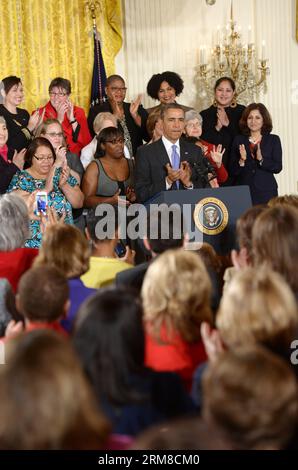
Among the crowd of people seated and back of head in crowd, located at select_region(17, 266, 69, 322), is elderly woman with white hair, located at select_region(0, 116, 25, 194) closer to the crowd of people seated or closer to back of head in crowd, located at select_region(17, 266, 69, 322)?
the crowd of people seated

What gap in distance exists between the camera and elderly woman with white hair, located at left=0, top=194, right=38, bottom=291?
3885mm

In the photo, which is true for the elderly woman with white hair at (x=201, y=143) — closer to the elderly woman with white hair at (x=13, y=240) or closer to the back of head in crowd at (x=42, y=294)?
the elderly woman with white hair at (x=13, y=240)

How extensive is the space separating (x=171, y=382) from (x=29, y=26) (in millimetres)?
6079

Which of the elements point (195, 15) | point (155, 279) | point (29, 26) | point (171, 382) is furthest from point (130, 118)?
point (171, 382)

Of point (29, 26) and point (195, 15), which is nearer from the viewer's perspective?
point (29, 26)

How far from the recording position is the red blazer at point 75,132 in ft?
22.6

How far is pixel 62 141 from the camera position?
20.7 ft

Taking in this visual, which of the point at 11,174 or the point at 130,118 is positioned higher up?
the point at 130,118

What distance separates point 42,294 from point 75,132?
435 centimetres

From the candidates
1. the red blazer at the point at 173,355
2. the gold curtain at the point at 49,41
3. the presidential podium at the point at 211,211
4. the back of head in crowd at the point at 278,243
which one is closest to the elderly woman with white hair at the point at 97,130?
the gold curtain at the point at 49,41

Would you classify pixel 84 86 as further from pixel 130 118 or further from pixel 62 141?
pixel 62 141

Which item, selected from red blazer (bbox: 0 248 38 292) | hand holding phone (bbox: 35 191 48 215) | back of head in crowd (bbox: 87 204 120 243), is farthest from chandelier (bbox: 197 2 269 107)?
red blazer (bbox: 0 248 38 292)

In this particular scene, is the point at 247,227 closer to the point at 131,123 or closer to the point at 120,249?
the point at 120,249
